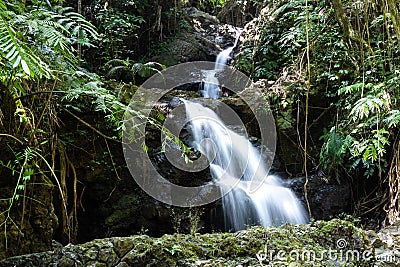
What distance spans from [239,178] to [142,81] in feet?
11.8

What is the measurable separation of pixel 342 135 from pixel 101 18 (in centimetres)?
564

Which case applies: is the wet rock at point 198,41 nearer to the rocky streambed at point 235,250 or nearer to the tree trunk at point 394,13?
the tree trunk at point 394,13

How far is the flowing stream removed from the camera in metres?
5.14

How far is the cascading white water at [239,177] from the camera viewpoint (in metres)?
5.14

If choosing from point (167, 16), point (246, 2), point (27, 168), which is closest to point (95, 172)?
point (27, 168)

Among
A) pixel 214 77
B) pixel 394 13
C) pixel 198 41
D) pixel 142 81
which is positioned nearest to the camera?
pixel 394 13

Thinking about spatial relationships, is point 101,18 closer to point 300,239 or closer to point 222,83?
point 222,83

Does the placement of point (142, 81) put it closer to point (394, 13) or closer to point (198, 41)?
point (198, 41)

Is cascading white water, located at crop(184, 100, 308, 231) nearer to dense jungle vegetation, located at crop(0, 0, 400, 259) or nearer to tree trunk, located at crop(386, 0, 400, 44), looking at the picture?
dense jungle vegetation, located at crop(0, 0, 400, 259)

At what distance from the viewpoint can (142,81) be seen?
7.83 m

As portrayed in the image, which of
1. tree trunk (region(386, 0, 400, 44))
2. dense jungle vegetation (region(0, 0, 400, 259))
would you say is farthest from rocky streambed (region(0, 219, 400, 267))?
tree trunk (region(386, 0, 400, 44))

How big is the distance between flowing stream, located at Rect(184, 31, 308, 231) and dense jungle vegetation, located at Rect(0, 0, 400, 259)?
0.71 meters

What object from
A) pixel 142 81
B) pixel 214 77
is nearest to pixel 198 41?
pixel 214 77

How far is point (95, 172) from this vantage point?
447cm
